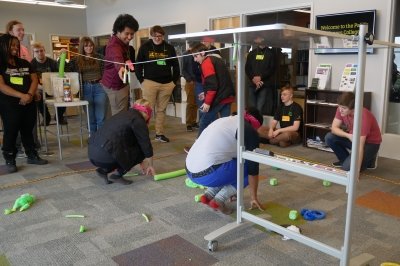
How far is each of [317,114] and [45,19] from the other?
7.84 metres

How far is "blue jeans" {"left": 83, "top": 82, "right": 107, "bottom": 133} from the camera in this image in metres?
4.67

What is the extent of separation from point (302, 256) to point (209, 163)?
32.5 inches

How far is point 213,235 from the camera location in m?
2.18

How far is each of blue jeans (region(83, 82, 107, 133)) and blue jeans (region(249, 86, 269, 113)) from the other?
→ 2.17 metres

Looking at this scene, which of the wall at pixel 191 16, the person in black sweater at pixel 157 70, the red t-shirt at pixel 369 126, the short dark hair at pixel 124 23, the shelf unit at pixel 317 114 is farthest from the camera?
the person in black sweater at pixel 157 70

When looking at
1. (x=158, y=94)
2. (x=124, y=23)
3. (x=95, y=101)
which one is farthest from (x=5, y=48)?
(x=158, y=94)

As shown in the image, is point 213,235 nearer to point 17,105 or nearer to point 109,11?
point 17,105

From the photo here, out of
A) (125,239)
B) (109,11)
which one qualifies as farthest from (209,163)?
(109,11)

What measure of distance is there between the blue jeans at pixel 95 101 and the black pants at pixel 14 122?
2.66ft

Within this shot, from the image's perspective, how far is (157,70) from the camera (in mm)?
4855

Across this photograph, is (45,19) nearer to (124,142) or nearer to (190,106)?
(190,106)

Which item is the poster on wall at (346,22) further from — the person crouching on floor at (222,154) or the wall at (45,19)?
the wall at (45,19)

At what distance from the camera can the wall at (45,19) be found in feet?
29.4

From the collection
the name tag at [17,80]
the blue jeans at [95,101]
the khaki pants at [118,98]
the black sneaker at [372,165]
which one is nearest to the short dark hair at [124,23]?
the khaki pants at [118,98]
